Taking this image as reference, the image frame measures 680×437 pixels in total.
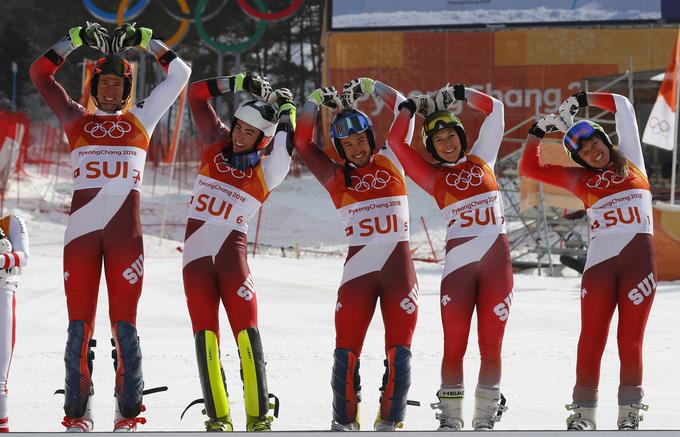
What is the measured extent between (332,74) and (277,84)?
13566 millimetres

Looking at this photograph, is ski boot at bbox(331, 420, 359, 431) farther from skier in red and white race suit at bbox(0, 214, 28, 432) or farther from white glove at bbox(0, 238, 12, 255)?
white glove at bbox(0, 238, 12, 255)

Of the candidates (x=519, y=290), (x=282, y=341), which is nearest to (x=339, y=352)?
(x=282, y=341)

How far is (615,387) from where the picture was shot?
8.88 meters

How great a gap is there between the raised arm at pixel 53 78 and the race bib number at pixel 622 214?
3146 millimetres

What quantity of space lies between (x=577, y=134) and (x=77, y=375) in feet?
10.6

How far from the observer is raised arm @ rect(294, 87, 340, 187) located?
23.1ft

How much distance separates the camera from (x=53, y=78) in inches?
281

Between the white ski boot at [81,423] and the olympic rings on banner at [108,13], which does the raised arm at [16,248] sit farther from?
the olympic rings on banner at [108,13]

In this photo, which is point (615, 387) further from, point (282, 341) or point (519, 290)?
point (519, 290)

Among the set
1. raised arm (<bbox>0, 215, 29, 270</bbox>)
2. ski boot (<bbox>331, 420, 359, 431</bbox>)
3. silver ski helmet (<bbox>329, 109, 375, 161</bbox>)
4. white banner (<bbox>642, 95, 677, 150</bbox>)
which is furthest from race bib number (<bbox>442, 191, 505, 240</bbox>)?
white banner (<bbox>642, 95, 677, 150</bbox>)

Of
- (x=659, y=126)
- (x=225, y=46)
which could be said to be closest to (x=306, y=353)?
(x=659, y=126)

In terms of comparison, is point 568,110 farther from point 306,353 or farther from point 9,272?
point 306,353

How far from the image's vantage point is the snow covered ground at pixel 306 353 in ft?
25.9

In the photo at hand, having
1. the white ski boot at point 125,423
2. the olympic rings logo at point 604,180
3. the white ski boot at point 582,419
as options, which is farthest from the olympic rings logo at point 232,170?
the white ski boot at point 582,419
